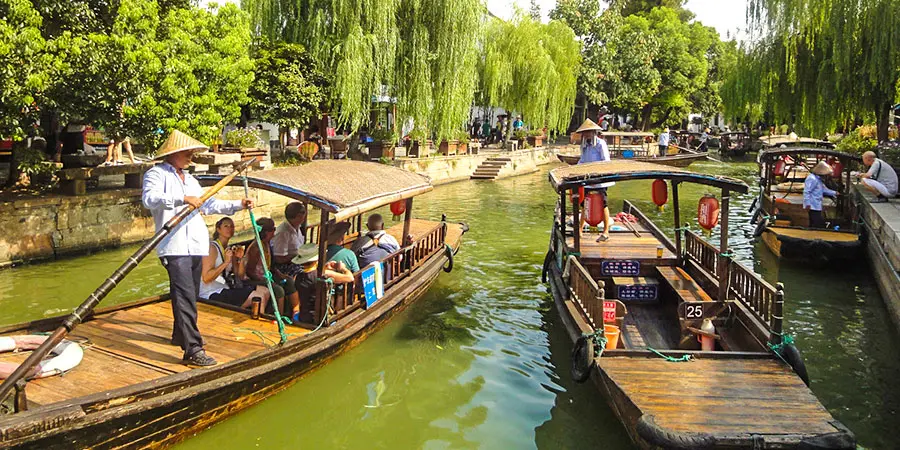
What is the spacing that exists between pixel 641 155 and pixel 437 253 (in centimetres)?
1981

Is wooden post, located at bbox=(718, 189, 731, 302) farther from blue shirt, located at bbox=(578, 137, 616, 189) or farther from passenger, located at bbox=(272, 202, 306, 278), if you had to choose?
passenger, located at bbox=(272, 202, 306, 278)

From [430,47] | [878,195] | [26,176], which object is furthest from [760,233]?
[26,176]

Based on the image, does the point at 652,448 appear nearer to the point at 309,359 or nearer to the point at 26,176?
the point at 309,359

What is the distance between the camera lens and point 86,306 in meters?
4.29

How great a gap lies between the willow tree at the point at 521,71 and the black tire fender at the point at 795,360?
2308 cm

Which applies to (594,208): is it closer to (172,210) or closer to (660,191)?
(660,191)

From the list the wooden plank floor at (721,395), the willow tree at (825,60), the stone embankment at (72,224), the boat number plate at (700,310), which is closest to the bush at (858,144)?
the willow tree at (825,60)

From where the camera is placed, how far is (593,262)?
769 cm

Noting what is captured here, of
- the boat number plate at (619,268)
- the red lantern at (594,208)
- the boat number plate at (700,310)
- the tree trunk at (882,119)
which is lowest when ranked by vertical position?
the boat number plate at (700,310)

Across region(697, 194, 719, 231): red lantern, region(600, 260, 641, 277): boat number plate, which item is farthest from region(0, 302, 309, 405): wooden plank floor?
region(697, 194, 719, 231): red lantern

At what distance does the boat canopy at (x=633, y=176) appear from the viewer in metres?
6.52

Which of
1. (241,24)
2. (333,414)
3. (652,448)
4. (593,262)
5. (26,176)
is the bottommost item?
(333,414)

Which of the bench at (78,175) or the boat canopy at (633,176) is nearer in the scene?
the boat canopy at (633,176)

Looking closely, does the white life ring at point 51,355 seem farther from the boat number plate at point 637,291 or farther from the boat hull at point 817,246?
the boat hull at point 817,246
